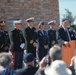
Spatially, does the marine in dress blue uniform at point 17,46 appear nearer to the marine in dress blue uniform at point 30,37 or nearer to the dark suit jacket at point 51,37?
the marine in dress blue uniform at point 30,37

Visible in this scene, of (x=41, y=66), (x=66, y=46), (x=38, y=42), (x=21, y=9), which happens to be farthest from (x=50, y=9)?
(x=41, y=66)

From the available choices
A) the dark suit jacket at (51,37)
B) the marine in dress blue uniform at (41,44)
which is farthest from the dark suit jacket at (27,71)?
the dark suit jacket at (51,37)

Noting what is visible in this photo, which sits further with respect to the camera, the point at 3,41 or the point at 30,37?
the point at 30,37

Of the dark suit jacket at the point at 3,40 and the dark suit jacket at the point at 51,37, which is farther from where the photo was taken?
the dark suit jacket at the point at 51,37

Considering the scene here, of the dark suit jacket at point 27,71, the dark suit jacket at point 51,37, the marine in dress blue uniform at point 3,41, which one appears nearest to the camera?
the dark suit jacket at point 27,71

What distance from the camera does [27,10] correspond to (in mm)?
12633

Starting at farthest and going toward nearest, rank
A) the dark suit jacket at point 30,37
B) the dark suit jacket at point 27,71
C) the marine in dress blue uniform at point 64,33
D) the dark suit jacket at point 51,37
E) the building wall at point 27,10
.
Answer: the building wall at point 27,10 < the dark suit jacket at point 51,37 < the marine in dress blue uniform at point 64,33 < the dark suit jacket at point 30,37 < the dark suit jacket at point 27,71

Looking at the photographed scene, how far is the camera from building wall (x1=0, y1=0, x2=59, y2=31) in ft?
39.0

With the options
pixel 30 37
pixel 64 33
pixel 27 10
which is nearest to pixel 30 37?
pixel 30 37

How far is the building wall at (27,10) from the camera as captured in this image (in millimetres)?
11883

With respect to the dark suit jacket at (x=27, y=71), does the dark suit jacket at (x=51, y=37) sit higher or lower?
lower

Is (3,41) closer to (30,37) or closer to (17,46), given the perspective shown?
(17,46)

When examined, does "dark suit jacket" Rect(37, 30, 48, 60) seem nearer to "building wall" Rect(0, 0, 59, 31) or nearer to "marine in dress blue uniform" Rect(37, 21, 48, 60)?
"marine in dress blue uniform" Rect(37, 21, 48, 60)

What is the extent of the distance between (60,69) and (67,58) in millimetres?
3827
